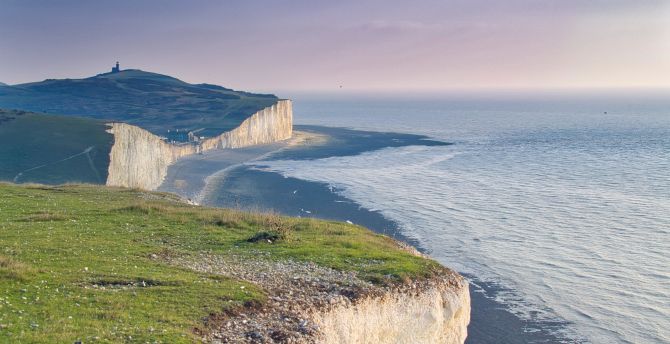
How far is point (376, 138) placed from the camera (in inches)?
5832

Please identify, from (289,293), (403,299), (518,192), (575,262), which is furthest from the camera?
(518,192)

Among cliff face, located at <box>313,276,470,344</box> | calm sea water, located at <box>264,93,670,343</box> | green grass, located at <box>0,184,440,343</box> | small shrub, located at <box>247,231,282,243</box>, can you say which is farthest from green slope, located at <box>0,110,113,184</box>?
cliff face, located at <box>313,276,470,344</box>

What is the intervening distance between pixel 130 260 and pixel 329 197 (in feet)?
173

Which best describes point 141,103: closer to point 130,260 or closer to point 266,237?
point 266,237

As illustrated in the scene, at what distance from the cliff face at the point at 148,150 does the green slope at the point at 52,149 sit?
6.05 feet

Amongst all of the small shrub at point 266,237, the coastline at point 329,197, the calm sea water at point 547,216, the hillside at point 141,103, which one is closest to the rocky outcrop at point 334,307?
the small shrub at point 266,237

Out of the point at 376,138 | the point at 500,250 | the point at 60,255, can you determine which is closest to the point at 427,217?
the point at 500,250

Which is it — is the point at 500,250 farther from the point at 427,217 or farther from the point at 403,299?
the point at 403,299

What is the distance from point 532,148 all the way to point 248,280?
368 feet

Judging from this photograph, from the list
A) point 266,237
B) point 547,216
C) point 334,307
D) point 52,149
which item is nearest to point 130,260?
point 266,237

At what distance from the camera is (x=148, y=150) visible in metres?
79.6

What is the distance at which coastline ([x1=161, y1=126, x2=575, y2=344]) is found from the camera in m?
35.2

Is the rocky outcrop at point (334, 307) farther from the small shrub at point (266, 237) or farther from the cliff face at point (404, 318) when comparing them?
the small shrub at point (266, 237)

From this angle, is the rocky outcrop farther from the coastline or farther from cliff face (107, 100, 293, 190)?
→ cliff face (107, 100, 293, 190)
